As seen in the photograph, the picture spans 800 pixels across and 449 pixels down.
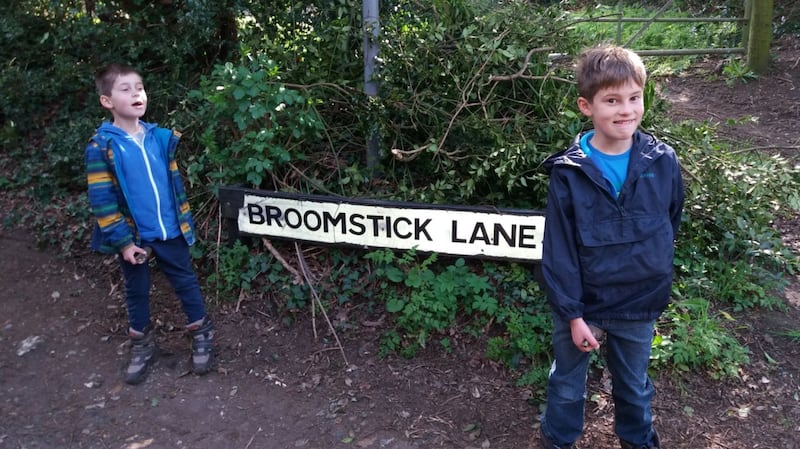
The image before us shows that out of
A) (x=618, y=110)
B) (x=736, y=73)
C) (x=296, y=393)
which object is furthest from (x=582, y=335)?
(x=736, y=73)

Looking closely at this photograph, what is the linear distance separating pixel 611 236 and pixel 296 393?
1901mm

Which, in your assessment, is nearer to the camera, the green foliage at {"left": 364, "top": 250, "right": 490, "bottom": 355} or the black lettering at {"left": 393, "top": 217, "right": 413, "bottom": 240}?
the green foliage at {"left": 364, "top": 250, "right": 490, "bottom": 355}

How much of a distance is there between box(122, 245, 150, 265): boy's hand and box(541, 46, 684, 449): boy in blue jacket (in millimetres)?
2075

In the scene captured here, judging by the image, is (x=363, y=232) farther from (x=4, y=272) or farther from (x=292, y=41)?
(x=4, y=272)

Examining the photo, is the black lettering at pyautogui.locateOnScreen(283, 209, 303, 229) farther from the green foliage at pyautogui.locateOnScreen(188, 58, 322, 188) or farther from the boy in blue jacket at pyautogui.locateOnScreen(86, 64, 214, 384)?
the boy in blue jacket at pyautogui.locateOnScreen(86, 64, 214, 384)

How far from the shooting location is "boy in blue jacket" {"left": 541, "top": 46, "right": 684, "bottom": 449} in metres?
2.51

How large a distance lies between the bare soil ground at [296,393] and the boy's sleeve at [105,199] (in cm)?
82

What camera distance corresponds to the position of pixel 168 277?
3.72 m

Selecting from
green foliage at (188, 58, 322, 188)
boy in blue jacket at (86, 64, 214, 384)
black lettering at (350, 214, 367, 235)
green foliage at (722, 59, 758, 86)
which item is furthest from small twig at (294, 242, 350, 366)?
green foliage at (722, 59, 758, 86)

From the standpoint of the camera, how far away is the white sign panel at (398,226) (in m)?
3.83

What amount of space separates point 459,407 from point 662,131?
2.31 meters

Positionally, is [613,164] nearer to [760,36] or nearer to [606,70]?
[606,70]

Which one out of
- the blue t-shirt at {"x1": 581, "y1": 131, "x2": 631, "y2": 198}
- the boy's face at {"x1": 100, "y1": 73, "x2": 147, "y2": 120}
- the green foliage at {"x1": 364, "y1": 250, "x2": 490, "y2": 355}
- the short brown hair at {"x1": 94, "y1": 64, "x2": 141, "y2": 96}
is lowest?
the green foliage at {"x1": 364, "y1": 250, "x2": 490, "y2": 355}

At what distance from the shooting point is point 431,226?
394 centimetres
